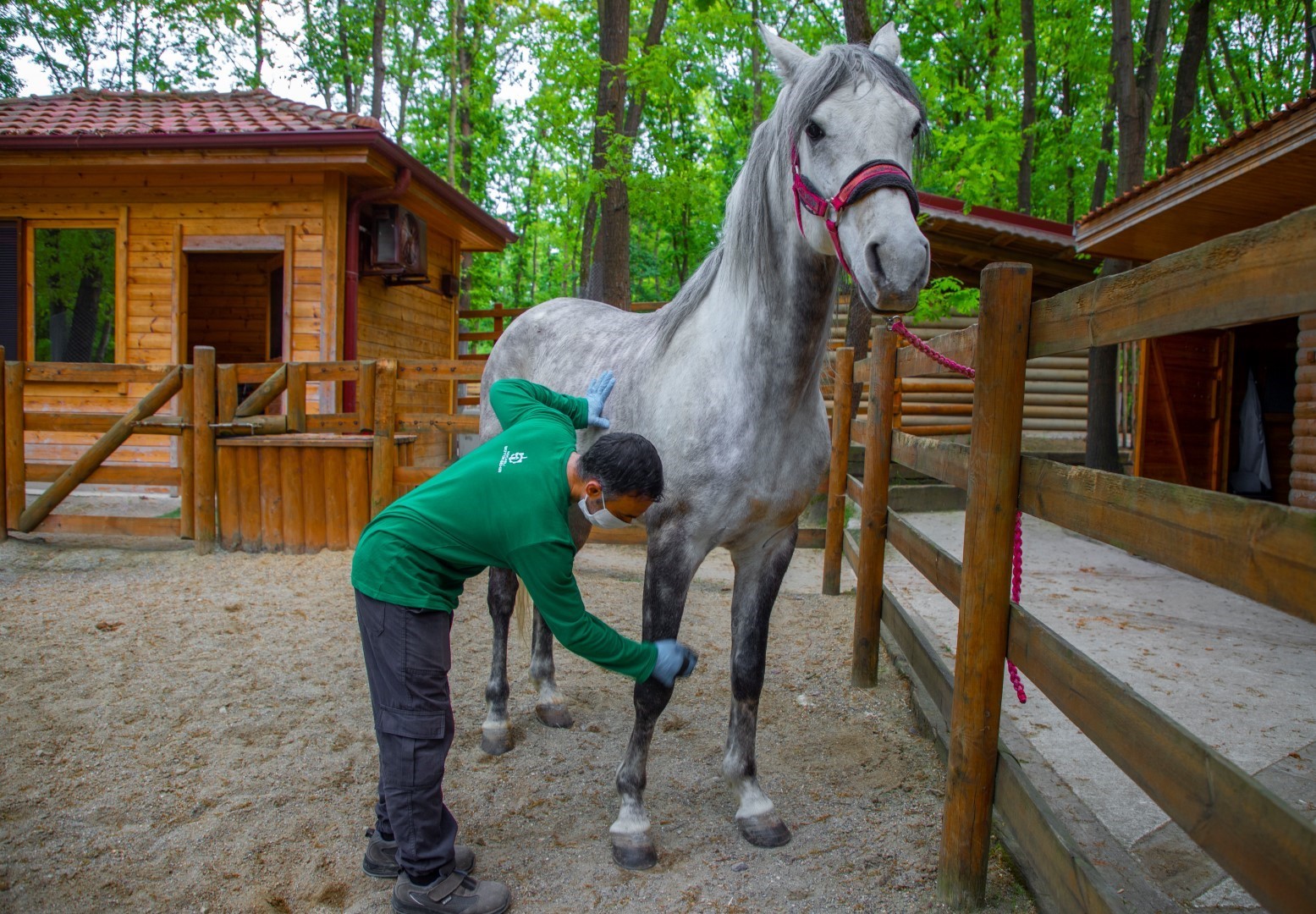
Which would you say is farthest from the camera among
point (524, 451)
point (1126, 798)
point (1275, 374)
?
point (1275, 374)

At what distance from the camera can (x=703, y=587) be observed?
6.26 m

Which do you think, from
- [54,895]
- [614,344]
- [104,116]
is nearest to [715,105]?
[104,116]

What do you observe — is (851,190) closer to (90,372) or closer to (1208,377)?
(90,372)

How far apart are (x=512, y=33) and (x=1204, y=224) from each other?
2002 centimetres

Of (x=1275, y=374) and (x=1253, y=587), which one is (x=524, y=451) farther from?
(x=1275, y=374)

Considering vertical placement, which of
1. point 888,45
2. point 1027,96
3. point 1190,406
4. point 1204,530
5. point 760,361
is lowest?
point 1204,530

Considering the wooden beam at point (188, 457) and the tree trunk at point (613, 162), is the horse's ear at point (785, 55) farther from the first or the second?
the tree trunk at point (613, 162)

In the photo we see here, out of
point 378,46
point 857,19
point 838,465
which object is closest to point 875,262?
point 838,465

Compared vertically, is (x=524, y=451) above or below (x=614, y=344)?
below

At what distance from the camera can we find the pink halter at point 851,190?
6.81ft

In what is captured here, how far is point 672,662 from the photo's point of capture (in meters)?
2.29

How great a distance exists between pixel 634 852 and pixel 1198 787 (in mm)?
1665

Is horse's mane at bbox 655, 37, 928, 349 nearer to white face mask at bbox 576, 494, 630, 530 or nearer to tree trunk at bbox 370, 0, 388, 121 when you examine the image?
white face mask at bbox 576, 494, 630, 530

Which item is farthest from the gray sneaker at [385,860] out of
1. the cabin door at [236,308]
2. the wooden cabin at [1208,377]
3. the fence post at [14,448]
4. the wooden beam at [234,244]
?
the cabin door at [236,308]
